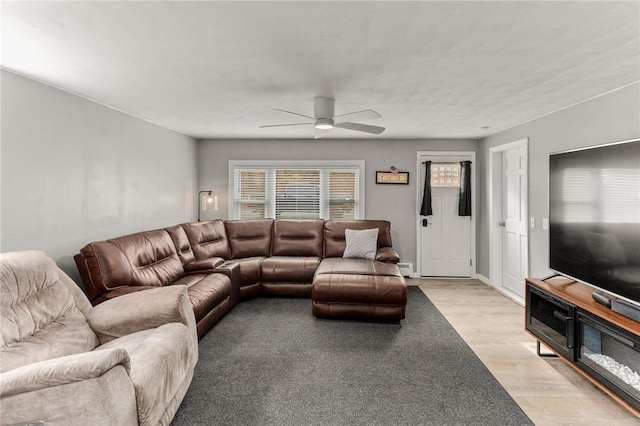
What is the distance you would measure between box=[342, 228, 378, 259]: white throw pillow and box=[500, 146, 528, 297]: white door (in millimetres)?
1894

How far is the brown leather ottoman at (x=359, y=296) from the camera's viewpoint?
11.7 feet

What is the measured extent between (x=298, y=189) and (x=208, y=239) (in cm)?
180

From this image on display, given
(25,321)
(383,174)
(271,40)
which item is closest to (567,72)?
(271,40)

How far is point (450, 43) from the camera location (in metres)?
2.04

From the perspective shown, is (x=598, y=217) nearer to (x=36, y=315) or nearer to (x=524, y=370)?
(x=524, y=370)

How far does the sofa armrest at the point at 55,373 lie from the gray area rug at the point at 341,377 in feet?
2.84

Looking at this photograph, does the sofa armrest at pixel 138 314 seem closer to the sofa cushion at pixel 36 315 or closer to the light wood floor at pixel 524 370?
the sofa cushion at pixel 36 315

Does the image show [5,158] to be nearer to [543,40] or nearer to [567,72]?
[543,40]

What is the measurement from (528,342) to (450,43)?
282 cm

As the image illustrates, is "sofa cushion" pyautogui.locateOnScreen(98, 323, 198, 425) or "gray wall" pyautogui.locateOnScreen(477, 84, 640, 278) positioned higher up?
"gray wall" pyautogui.locateOnScreen(477, 84, 640, 278)

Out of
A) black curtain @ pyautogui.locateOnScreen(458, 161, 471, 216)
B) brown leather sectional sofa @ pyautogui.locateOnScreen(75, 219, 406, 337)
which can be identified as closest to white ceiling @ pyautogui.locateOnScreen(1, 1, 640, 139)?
brown leather sectional sofa @ pyautogui.locateOnScreen(75, 219, 406, 337)

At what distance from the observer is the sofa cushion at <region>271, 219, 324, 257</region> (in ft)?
17.1

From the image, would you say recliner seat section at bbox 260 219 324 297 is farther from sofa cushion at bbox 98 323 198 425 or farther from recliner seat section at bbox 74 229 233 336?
sofa cushion at bbox 98 323 198 425

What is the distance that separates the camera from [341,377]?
2545 mm
